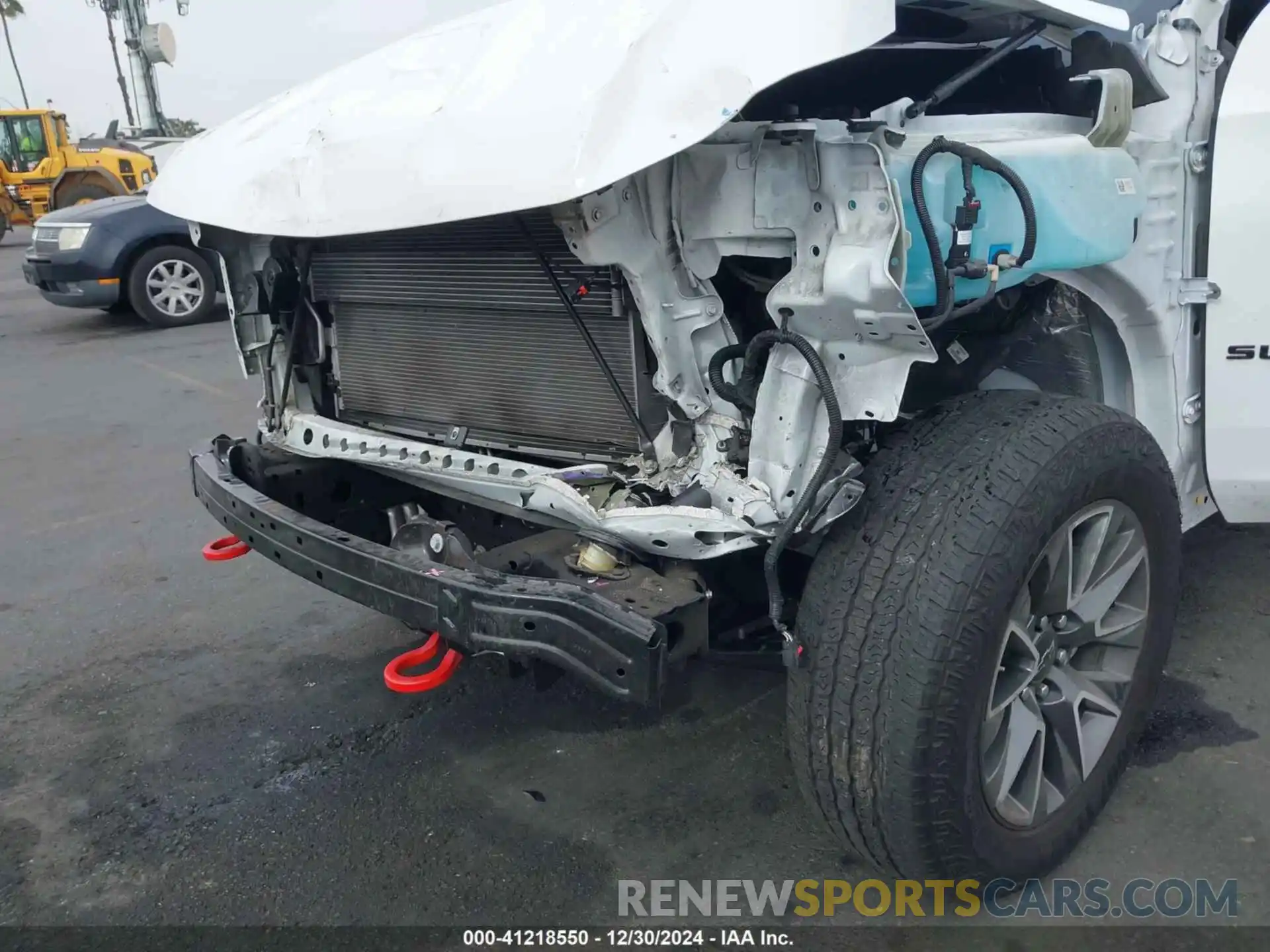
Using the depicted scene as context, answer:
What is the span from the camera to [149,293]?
10.2m

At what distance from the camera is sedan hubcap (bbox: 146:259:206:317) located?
33.6 feet

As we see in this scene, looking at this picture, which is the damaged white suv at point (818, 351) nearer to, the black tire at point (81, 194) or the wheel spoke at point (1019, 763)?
the wheel spoke at point (1019, 763)

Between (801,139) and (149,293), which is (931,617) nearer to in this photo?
(801,139)

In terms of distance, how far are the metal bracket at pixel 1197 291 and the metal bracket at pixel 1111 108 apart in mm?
532

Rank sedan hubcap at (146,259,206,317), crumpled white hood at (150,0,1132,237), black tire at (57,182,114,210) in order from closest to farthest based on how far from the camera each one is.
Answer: crumpled white hood at (150,0,1132,237) < sedan hubcap at (146,259,206,317) < black tire at (57,182,114,210)

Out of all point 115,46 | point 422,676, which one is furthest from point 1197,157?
point 115,46

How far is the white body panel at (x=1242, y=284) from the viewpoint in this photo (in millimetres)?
2539

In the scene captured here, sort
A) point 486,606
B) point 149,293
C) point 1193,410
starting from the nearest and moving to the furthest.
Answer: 1. point 486,606
2. point 1193,410
3. point 149,293

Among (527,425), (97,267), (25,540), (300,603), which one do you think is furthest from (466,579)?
(97,267)

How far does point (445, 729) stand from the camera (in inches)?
118

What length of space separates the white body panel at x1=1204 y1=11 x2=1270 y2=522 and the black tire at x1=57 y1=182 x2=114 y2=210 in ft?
65.6

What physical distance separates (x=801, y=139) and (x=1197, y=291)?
1311mm

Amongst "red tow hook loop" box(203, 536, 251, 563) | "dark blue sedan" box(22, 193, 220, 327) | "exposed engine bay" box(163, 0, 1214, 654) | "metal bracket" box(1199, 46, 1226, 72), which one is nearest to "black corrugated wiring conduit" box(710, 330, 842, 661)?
"exposed engine bay" box(163, 0, 1214, 654)

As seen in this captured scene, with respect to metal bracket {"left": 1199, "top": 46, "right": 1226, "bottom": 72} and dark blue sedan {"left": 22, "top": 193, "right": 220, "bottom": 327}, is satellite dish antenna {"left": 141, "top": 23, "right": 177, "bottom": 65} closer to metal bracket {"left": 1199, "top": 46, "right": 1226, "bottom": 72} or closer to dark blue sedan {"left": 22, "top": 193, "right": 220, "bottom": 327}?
dark blue sedan {"left": 22, "top": 193, "right": 220, "bottom": 327}
